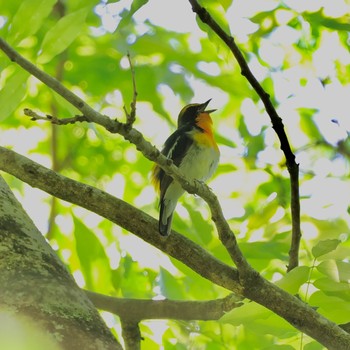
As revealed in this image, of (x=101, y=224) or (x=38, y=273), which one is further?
(x=101, y=224)

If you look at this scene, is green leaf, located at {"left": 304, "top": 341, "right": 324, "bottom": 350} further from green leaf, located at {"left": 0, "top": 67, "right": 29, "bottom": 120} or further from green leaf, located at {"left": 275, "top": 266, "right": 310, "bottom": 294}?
green leaf, located at {"left": 0, "top": 67, "right": 29, "bottom": 120}

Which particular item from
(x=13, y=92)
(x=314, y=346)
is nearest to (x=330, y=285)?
(x=314, y=346)

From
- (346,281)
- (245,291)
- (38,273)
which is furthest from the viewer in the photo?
(245,291)

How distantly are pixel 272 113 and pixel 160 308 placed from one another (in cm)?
129

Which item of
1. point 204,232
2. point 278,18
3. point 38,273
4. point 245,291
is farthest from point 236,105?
point 38,273

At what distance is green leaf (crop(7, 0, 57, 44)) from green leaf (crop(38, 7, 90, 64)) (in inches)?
4.0

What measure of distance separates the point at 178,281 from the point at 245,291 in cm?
111

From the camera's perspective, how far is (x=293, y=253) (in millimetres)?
3283

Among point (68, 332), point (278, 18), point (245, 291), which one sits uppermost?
point (278, 18)

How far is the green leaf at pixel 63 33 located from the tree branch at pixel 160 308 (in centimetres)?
130

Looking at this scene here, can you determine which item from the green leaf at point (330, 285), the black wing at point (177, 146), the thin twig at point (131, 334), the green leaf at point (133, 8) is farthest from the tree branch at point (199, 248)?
the black wing at point (177, 146)

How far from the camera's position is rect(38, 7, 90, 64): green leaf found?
3002 millimetres

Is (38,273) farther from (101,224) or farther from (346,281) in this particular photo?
(101,224)

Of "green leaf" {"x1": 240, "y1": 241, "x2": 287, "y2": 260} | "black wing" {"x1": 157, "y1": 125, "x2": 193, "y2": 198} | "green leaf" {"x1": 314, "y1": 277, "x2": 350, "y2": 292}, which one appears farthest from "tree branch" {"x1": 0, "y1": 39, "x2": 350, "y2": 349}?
"black wing" {"x1": 157, "y1": 125, "x2": 193, "y2": 198}
